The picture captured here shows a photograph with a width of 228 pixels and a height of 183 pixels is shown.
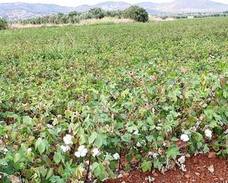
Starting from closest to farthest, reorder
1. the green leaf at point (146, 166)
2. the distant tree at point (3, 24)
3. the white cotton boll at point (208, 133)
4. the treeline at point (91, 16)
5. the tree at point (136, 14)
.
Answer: the green leaf at point (146, 166)
the white cotton boll at point (208, 133)
the distant tree at point (3, 24)
the treeline at point (91, 16)
the tree at point (136, 14)

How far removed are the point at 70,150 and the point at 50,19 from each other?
53.2 m

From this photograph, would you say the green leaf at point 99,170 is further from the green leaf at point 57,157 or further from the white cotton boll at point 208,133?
the white cotton boll at point 208,133

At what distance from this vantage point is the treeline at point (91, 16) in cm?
5512

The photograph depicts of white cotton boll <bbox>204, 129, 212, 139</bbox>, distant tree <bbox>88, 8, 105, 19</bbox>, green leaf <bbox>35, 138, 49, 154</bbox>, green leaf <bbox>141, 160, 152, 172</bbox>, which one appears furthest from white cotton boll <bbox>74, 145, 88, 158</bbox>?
distant tree <bbox>88, 8, 105, 19</bbox>

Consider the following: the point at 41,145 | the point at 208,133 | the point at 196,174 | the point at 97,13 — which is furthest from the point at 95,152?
the point at 97,13

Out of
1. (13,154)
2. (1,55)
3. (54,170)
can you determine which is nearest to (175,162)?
(54,170)

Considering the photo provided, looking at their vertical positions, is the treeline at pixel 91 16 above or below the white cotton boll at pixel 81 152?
below

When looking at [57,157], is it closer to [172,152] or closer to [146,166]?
[146,166]

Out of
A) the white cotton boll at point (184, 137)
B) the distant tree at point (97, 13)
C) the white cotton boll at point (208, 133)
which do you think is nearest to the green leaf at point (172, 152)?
the white cotton boll at point (184, 137)

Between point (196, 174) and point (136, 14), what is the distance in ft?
186

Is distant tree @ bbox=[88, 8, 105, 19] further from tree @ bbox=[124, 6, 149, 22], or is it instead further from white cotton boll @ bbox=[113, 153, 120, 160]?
white cotton boll @ bbox=[113, 153, 120, 160]

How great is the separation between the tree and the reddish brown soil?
56159 millimetres

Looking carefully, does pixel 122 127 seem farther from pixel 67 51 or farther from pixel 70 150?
pixel 67 51

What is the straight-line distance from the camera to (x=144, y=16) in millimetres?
61000
